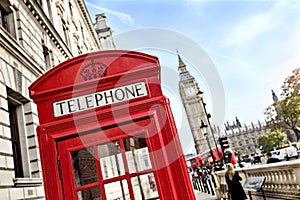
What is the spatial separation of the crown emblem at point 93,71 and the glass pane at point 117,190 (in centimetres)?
119

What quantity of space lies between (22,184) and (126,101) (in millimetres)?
5371

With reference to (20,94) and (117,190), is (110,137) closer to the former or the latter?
(117,190)

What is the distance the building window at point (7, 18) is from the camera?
8.86 meters

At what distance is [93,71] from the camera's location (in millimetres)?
3379

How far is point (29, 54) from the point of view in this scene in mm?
9562

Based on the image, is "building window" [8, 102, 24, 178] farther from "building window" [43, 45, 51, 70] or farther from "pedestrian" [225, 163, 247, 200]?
"pedestrian" [225, 163, 247, 200]

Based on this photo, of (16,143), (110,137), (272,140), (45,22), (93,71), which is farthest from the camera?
(272,140)

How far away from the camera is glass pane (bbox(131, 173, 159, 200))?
2975 mm

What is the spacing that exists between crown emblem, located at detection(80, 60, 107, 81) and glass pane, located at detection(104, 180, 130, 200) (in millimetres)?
1193

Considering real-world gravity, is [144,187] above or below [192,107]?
below

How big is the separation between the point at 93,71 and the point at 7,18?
7142mm

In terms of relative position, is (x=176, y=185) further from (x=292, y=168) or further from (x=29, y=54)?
(x=29, y=54)

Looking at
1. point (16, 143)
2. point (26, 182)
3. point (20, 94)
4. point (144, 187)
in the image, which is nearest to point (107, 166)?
point (144, 187)

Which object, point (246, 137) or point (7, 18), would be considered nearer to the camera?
point (7, 18)
